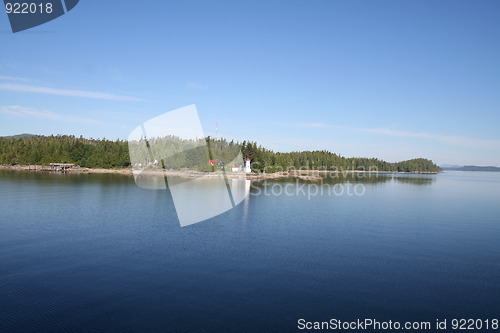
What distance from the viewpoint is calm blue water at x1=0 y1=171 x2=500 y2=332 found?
16.2 m

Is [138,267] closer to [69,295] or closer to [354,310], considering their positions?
[69,295]

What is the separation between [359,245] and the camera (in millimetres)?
29844

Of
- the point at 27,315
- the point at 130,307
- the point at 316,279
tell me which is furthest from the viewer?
the point at 316,279

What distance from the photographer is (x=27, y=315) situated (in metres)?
15.5

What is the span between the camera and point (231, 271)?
22.3m

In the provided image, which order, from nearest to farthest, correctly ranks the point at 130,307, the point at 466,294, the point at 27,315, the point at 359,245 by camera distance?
the point at 27,315 → the point at 130,307 → the point at 466,294 → the point at 359,245

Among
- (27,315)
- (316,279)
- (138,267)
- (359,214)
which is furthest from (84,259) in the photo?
(359,214)

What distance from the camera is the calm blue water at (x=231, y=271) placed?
53.3 feet

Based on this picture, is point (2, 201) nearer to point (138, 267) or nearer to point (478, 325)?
point (138, 267)

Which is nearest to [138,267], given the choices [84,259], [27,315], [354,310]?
[84,259]

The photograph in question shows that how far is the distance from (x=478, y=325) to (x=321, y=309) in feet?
25.7

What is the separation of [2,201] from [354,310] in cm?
5083

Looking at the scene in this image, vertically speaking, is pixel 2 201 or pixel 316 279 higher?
pixel 2 201

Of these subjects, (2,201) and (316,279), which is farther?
(2,201)
